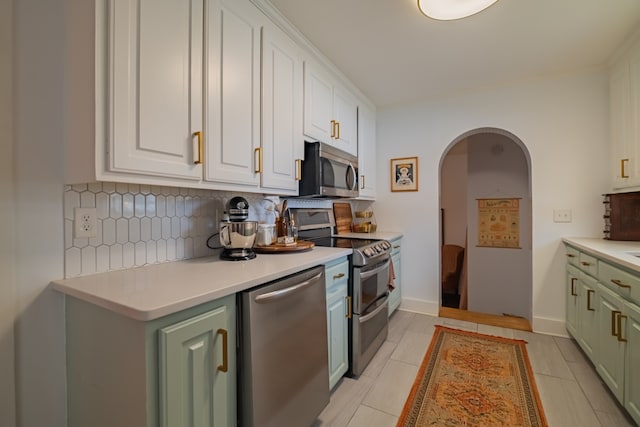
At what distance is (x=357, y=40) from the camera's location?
2072mm

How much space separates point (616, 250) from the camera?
1.85 metres

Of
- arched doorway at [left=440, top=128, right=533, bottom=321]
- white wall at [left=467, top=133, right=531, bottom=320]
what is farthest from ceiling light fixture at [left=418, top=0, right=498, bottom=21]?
white wall at [left=467, top=133, right=531, bottom=320]

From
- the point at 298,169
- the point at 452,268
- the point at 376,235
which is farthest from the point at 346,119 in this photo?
the point at 452,268

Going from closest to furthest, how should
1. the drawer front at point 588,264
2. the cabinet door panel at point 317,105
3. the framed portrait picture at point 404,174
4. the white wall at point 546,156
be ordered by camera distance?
the drawer front at point 588,264 → the cabinet door panel at point 317,105 → the white wall at point 546,156 → the framed portrait picture at point 404,174

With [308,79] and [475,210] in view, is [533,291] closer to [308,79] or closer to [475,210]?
[475,210]

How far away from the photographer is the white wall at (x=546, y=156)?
99.3 inches

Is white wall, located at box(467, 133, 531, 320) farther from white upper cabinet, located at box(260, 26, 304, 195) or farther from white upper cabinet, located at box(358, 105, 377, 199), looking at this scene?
white upper cabinet, located at box(260, 26, 304, 195)

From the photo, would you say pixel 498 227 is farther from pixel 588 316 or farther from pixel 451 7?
pixel 451 7

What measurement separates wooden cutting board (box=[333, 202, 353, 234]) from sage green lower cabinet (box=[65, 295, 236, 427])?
2.12 meters

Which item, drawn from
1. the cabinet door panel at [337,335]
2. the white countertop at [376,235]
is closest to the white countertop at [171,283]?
the cabinet door panel at [337,335]

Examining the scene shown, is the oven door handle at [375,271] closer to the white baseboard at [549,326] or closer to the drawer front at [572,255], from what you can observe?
the drawer front at [572,255]

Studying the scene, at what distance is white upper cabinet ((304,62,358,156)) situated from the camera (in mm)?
2137

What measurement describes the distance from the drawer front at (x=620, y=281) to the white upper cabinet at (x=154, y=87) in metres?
2.19

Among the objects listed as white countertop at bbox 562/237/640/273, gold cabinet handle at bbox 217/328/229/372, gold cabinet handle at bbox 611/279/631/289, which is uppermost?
white countertop at bbox 562/237/640/273
